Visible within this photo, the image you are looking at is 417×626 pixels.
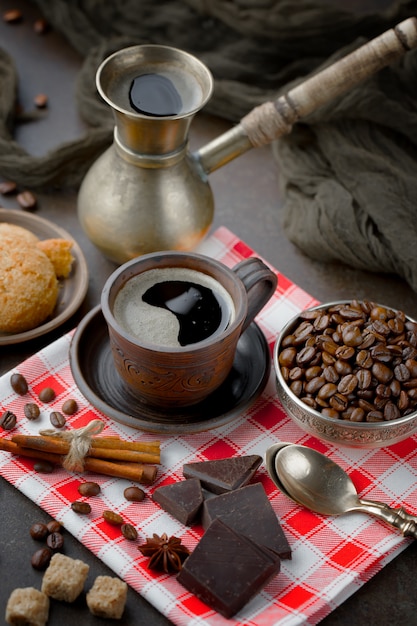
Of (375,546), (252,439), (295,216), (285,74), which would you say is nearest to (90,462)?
(252,439)

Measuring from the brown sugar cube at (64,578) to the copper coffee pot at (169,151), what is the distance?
0.74 meters

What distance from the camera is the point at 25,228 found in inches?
76.4

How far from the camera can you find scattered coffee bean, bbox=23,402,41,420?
1.55 metres

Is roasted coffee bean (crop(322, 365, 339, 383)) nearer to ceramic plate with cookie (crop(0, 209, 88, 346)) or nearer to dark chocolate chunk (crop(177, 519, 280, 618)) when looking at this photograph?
dark chocolate chunk (crop(177, 519, 280, 618))

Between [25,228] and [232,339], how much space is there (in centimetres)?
69

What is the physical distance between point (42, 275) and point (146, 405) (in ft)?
1.22

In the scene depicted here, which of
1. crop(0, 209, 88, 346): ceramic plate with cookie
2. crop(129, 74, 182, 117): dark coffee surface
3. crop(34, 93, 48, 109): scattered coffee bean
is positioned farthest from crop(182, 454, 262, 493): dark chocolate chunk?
crop(34, 93, 48, 109): scattered coffee bean

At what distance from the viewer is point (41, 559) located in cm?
137

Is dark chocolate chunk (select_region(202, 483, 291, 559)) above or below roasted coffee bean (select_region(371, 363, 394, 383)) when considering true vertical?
below

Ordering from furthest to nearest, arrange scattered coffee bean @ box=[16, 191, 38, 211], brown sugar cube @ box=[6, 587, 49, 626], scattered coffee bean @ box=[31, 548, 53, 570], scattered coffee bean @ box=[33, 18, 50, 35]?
scattered coffee bean @ box=[33, 18, 50, 35] → scattered coffee bean @ box=[16, 191, 38, 211] → scattered coffee bean @ box=[31, 548, 53, 570] → brown sugar cube @ box=[6, 587, 49, 626]

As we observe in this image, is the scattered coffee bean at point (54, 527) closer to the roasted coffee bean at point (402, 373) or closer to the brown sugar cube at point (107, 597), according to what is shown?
the brown sugar cube at point (107, 597)

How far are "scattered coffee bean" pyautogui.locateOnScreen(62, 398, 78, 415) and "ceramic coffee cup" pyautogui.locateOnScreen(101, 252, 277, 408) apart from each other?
109mm

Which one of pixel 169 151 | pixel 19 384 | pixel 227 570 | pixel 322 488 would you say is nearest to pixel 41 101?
pixel 169 151

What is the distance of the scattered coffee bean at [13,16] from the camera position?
2627 millimetres
